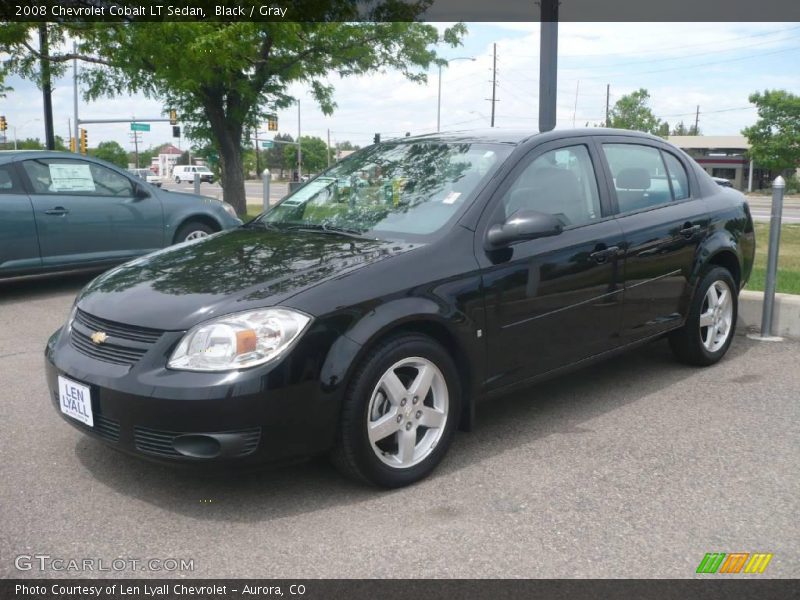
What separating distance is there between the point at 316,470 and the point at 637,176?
2.70 meters

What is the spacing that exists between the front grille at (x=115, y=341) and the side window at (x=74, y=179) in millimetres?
5215

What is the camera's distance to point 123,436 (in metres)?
3.38

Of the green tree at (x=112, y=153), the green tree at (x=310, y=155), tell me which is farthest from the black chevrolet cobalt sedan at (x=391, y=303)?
the green tree at (x=310, y=155)

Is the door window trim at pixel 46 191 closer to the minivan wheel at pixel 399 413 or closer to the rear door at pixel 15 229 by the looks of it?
the rear door at pixel 15 229

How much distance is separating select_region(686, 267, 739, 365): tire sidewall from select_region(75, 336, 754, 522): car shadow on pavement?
33 cm

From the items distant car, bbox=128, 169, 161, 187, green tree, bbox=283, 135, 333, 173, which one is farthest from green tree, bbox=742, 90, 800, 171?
green tree, bbox=283, 135, 333, 173

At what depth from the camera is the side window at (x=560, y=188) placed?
4336 mm

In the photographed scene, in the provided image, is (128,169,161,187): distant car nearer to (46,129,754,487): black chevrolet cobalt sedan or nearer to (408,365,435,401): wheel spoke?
(46,129,754,487): black chevrolet cobalt sedan

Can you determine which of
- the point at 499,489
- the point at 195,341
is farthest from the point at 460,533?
the point at 195,341

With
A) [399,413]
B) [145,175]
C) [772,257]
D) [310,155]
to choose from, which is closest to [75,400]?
[399,413]

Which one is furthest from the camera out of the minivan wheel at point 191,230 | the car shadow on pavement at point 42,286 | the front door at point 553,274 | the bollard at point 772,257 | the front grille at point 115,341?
the minivan wheel at point 191,230

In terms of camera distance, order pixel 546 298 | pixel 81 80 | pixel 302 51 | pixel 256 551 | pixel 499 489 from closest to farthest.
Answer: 1. pixel 256 551
2. pixel 499 489
3. pixel 546 298
4. pixel 302 51
5. pixel 81 80

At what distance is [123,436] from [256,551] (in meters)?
0.75

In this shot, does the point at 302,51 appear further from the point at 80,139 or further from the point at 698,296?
the point at 80,139
